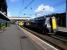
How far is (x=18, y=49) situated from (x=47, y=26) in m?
17.3

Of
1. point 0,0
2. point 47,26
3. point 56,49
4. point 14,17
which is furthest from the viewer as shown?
point 14,17

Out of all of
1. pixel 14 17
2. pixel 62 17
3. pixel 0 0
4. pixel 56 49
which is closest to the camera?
pixel 56 49

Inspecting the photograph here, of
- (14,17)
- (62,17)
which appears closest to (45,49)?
(62,17)

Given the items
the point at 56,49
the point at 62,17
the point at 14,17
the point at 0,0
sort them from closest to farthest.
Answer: the point at 56,49
the point at 0,0
the point at 62,17
the point at 14,17

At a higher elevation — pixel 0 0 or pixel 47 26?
pixel 0 0

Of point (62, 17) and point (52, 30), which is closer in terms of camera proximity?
point (52, 30)

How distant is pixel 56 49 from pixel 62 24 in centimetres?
7783

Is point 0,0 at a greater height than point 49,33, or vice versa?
point 0,0

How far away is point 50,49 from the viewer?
1291 centimetres

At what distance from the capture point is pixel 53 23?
30.2 metres

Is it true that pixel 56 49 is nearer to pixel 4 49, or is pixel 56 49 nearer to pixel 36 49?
pixel 36 49

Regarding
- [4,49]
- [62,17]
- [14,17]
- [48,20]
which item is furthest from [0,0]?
[14,17]

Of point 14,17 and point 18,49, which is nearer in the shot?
point 18,49

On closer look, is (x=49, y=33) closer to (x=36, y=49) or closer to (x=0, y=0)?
(x=36, y=49)
